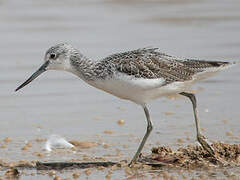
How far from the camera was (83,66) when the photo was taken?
328 inches

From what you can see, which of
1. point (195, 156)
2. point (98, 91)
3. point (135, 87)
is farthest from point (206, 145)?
point (98, 91)

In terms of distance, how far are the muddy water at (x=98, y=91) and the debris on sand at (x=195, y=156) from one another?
312 mm

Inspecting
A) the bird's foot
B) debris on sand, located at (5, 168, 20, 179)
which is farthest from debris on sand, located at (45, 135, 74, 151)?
the bird's foot

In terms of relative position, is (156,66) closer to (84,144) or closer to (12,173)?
(84,144)

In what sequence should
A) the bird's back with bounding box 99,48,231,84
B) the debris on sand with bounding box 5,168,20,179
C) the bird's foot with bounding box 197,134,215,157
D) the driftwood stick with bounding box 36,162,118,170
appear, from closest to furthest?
1. the debris on sand with bounding box 5,168,20,179
2. the driftwood stick with bounding box 36,162,118,170
3. the bird's foot with bounding box 197,134,215,157
4. the bird's back with bounding box 99,48,231,84

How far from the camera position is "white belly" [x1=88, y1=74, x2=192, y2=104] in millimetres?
7867

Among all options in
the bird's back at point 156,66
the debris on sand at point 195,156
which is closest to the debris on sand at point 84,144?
the debris on sand at point 195,156

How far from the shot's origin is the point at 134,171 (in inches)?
297

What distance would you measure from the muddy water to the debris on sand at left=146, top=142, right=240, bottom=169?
1.02 ft

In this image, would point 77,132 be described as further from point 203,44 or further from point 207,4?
point 207,4

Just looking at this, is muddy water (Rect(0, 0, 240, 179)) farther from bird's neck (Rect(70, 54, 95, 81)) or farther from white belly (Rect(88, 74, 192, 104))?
bird's neck (Rect(70, 54, 95, 81))

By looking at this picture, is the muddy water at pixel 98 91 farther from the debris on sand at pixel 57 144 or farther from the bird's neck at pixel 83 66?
the bird's neck at pixel 83 66

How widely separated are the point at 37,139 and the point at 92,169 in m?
1.49

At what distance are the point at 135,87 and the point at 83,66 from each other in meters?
0.81
